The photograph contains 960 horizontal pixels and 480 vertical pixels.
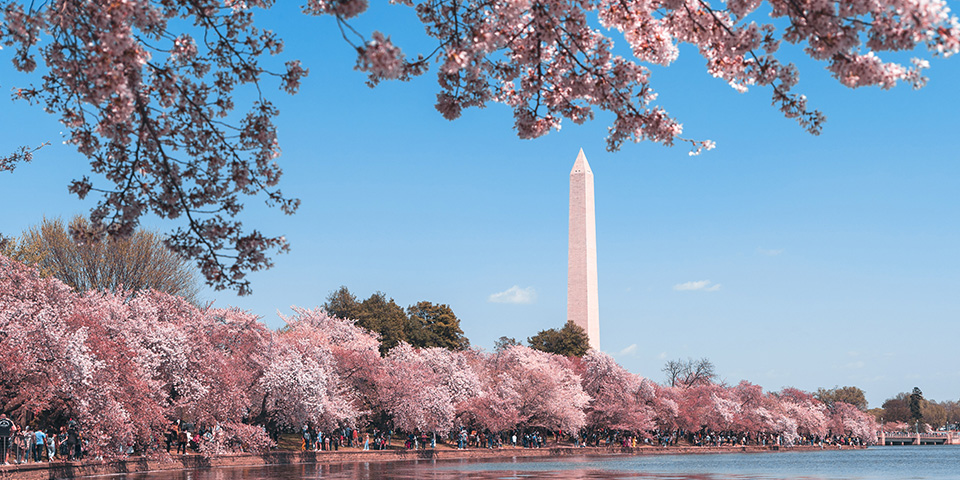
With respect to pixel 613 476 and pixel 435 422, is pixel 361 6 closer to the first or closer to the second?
pixel 613 476

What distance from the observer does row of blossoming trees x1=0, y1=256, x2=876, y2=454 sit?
25969 millimetres

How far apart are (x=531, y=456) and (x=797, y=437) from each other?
4838 centimetres

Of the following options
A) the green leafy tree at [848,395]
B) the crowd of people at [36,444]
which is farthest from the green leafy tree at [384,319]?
the green leafy tree at [848,395]

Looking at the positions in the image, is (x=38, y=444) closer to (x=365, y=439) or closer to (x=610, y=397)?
(x=365, y=439)

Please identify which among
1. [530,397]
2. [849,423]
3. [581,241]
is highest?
[581,241]

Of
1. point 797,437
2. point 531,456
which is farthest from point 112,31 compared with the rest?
point 797,437

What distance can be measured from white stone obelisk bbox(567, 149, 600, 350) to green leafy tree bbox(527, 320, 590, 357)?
3388 mm

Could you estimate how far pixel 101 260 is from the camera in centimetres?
4934

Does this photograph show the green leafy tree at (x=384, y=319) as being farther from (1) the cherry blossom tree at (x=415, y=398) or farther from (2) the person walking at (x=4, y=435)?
(2) the person walking at (x=4, y=435)

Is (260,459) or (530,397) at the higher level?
(530,397)

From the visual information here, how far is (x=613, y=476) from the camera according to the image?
28828 millimetres

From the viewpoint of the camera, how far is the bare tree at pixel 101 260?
1913 inches

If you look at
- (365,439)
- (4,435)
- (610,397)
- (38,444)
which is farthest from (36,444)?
(610,397)

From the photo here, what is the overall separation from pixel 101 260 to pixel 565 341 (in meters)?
34.9
